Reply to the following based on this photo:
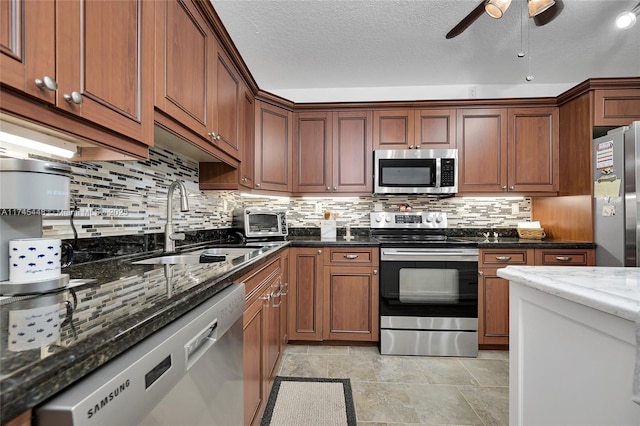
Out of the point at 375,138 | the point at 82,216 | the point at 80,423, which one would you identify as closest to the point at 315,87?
the point at 375,138

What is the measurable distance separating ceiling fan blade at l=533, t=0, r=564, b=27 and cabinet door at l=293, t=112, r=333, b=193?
169 centimetres

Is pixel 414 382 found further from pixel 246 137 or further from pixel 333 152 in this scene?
pixel 246 137

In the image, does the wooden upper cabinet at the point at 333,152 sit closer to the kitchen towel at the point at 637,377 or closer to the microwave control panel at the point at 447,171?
the microwave control panel at the point at 447,171

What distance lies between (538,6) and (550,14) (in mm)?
177

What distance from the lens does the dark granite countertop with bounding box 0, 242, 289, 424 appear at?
0.37 m

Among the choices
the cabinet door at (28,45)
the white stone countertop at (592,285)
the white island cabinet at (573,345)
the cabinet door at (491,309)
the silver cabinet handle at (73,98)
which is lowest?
the cabinet door at (491,309)

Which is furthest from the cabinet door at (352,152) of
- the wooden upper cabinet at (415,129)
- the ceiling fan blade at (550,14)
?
the ceiling fan blade at (550,14)

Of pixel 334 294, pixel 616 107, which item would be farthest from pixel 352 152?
pixel 616 107

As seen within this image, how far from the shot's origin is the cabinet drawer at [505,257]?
245 centimetres

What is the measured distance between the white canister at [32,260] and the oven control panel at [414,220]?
257 cm

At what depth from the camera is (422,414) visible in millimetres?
1674

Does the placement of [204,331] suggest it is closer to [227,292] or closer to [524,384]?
[227,292]

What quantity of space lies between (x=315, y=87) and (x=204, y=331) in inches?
115

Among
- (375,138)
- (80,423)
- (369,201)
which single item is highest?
(375,138)
